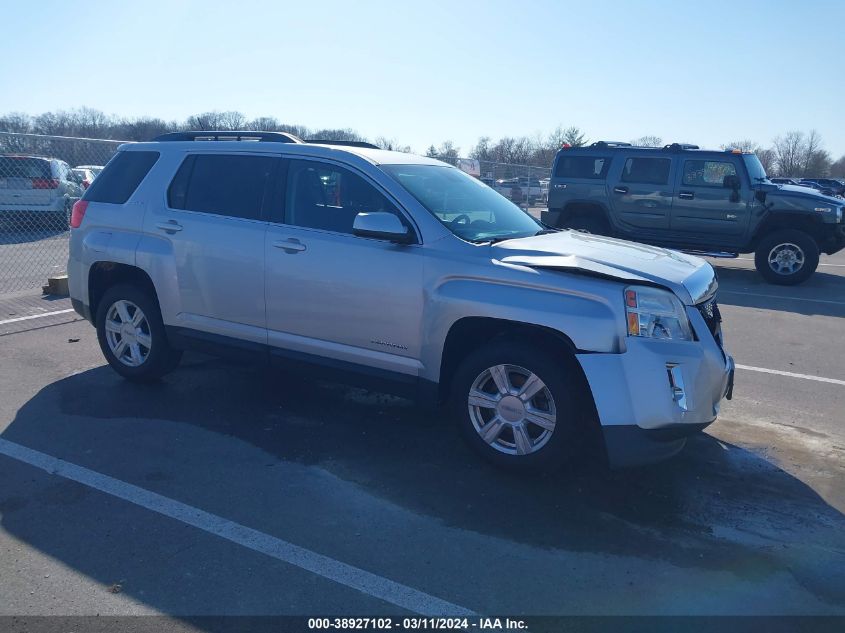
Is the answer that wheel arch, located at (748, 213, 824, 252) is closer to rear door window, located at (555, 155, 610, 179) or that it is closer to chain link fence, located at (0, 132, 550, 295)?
rear door window, located at (555, 155, 610, 179)

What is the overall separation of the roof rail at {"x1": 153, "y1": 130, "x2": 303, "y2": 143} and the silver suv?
17 mm

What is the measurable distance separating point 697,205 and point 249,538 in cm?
1135

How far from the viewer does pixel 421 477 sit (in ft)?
14.6

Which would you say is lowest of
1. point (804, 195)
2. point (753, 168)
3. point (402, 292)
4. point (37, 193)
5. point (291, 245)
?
point (37, 193)

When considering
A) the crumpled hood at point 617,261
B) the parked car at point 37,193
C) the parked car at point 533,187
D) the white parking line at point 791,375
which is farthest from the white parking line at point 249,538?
the parked car at point 533,187

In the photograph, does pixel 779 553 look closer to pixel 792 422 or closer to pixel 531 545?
pixel 531 545

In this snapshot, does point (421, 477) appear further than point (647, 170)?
No

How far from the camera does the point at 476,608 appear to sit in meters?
3.17

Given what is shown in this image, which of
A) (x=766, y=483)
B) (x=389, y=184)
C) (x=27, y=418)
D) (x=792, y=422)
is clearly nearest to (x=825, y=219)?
(x=792, y=422)

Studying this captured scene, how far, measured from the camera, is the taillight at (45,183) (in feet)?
44.2

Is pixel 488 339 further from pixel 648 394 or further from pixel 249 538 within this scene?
pixel 249 538

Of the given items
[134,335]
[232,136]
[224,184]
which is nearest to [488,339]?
[224,184]

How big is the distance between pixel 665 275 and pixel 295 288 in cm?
247

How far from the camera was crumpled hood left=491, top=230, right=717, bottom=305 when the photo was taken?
4152mm
